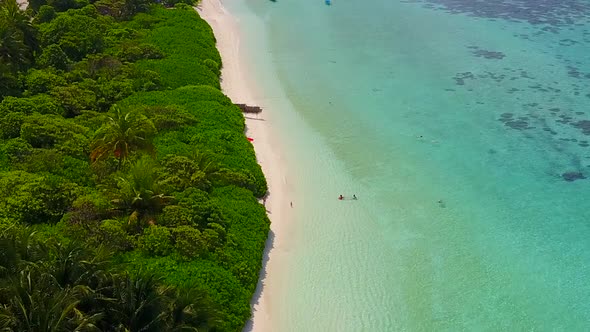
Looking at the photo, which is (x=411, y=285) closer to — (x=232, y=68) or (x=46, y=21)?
(x=232, y=68)

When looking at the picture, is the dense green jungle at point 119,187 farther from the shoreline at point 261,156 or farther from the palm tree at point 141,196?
the shoreline at point 261,156

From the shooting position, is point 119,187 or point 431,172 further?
point 431,172

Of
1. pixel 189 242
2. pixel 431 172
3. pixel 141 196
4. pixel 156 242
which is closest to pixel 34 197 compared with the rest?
pixel 141 196

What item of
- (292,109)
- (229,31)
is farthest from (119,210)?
(229,31)

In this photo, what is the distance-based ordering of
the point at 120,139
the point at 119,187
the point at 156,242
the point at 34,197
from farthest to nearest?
the point at 120,139 → the point at 119,187 → the point at 34,197 → the point at 156,242

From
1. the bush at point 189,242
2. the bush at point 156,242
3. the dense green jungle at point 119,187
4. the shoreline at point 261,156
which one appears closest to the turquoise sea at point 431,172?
the shoreline at point 261,156

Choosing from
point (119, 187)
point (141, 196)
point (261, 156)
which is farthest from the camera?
point (261, 156)

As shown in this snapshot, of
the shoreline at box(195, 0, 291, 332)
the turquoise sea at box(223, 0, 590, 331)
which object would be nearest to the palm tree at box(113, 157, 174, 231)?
the shoreline at box(195, 0, 291, 332)

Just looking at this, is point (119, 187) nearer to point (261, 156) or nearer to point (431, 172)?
point (261, 156)
